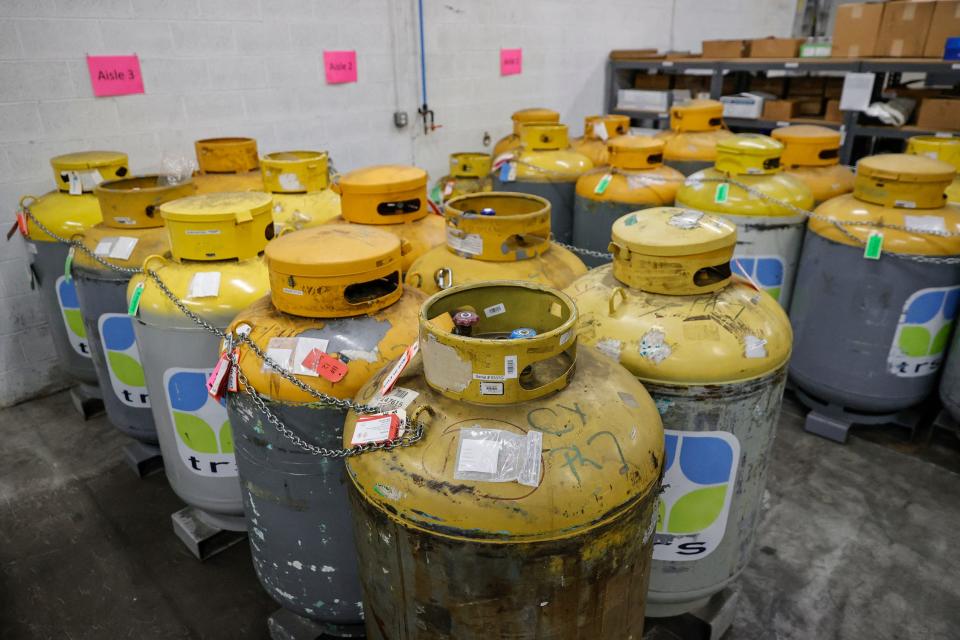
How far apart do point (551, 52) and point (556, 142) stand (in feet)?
8.00

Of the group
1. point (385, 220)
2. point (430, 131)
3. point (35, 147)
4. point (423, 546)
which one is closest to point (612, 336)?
point (423, 546)

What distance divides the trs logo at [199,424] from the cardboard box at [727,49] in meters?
5.62

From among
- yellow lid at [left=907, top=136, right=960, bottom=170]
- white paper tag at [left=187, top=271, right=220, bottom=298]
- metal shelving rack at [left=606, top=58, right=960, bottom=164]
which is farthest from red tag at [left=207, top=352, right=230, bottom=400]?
metal shelving rack at [left=606, top=58, right=960, bottom=164]

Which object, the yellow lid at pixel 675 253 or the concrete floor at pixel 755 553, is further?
the concrete floor at pixel 755 553

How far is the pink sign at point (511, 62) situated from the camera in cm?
565

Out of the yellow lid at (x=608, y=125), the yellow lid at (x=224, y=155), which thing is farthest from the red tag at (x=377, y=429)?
the yellow lid at (x=608, y=125)

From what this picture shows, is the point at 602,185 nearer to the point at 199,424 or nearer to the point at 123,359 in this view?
the point at 199,424

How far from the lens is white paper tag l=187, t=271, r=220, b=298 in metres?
2.03

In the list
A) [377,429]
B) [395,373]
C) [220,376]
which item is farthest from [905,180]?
[220,376]

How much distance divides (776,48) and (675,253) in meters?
4.84

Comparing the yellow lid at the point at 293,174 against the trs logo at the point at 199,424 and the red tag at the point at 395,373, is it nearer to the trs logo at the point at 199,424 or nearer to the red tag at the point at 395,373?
the trs logo at the point at 199,424

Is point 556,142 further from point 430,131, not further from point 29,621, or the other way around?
point 29,621

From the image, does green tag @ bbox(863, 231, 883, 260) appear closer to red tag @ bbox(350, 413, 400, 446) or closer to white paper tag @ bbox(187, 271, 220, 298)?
red tag @ bbox(350, 413, 400, 446)

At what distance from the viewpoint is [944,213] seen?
111 inches
